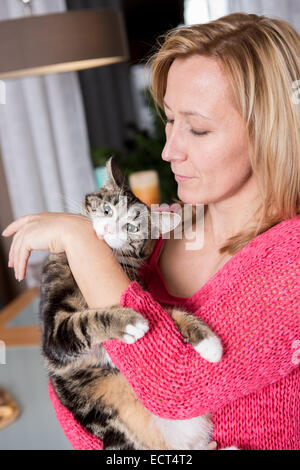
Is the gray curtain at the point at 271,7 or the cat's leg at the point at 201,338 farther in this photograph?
the gray curtain at the point at 271,7

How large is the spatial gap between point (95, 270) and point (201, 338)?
19 centimetres

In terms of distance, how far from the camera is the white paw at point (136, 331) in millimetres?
642

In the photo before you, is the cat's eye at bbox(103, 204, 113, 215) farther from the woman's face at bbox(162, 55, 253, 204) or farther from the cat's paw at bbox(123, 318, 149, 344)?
the cat's paw at bbox(123, 318, 149, 344)

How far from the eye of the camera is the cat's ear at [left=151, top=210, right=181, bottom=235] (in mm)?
931

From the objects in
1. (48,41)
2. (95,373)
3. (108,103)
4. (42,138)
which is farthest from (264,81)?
(108,103)

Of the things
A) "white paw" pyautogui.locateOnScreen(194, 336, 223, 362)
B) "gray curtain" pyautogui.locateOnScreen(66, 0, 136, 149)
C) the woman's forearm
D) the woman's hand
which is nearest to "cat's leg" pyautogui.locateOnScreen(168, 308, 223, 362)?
"white paw" pyautogui.locateOnScreen(194, 336, 223, 362)

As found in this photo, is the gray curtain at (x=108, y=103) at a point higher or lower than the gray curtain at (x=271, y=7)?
lower

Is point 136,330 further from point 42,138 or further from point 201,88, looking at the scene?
point 42,138

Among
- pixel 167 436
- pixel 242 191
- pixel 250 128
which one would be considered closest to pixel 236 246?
pixel 242 191

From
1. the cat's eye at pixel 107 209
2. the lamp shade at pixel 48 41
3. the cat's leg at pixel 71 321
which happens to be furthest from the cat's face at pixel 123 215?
the lamp shade at pixel 48 41

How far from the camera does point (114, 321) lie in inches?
25.8

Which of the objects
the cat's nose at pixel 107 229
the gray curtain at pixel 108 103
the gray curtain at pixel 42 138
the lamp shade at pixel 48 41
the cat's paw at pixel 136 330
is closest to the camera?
the cat's paw at pixel 136 330

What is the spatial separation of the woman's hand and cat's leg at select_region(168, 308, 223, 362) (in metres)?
0.23

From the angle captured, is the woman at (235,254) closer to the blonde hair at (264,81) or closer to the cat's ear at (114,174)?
the blonde hair at (264,81)
